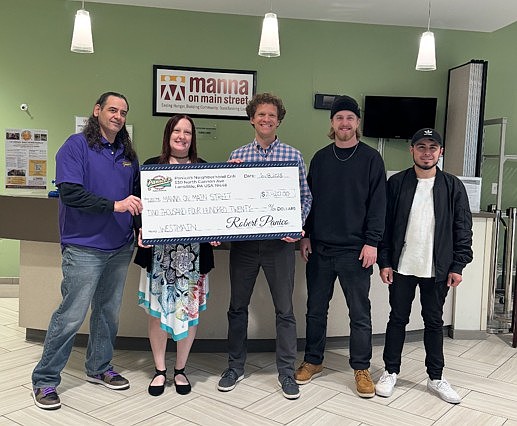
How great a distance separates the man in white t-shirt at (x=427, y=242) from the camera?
8.63ft

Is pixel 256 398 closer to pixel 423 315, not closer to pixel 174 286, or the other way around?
pixel 174 286

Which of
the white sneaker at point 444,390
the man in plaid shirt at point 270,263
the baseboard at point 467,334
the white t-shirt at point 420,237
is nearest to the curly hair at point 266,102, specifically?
the man in plaid shirt at point 270,263

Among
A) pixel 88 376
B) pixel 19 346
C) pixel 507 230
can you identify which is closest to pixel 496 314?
pixel 507 230

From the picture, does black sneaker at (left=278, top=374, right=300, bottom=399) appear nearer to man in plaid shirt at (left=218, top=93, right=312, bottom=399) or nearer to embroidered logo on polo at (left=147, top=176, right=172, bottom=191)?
man in plaid shirt at (left=218, top=93, right=312, bottom=399)

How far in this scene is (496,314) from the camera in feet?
14.3

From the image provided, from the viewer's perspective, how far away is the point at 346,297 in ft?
8.95

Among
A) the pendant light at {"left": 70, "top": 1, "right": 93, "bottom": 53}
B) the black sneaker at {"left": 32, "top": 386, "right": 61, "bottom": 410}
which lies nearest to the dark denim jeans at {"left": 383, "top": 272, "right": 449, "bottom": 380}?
the black sneaker at {"left": 32, "top": 386, "right": 61, "bottom": 410}

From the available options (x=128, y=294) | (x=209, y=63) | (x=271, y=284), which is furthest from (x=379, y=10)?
(x=128, y=294)

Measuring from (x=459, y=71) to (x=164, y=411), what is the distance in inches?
168

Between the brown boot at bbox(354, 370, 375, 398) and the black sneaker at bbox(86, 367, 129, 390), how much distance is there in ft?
3.93

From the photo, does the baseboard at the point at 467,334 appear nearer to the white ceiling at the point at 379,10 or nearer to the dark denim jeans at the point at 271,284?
the dark denim jeans at the point at 271,284

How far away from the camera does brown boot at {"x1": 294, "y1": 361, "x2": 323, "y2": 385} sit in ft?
9.27

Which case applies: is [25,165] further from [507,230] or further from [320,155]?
[507,230]

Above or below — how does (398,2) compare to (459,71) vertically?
above
